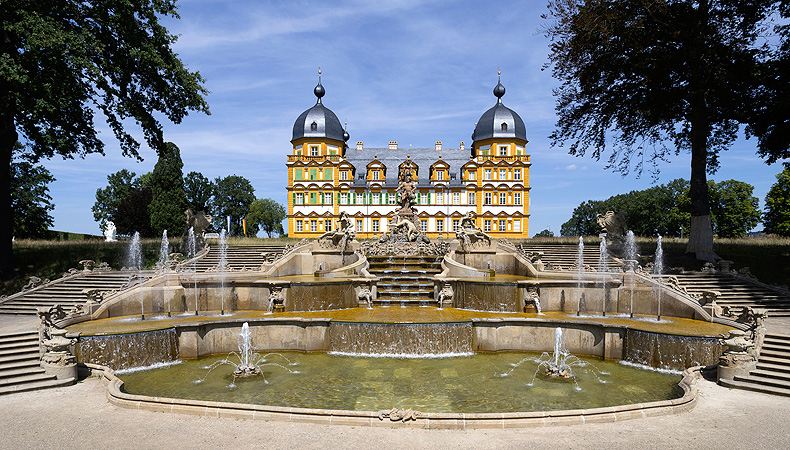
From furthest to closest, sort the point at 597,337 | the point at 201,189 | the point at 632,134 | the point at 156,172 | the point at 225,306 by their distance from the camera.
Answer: the point at 201,189 < the point at 156,172 < the point at 632,134 < the point at 225,306 < the point at 597,337

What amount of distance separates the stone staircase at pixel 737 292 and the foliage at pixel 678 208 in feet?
132

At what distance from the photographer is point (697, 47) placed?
2325 cm

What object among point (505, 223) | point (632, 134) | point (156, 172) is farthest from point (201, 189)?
point (632, 134)

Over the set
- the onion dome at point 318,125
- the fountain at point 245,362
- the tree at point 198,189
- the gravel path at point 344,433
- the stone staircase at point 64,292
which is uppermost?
the onion dome at point 318,125

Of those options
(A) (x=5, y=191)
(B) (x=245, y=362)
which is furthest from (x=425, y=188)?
(B) (x=245, y=362)

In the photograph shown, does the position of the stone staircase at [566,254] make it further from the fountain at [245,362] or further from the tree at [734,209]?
the tree at [734,209]

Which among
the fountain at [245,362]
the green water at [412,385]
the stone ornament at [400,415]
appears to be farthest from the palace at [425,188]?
the stone ornament at [400,415]

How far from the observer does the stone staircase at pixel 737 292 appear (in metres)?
19.1

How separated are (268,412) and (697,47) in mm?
26288

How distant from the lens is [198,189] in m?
87.2

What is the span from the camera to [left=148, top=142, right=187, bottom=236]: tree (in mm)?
49969

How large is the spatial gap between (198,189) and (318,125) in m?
33.5

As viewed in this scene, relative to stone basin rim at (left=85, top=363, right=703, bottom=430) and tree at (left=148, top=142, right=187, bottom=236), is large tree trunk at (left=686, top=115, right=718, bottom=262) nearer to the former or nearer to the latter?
stone basin rim at (left=85, top=363, right=703, bottom=430)

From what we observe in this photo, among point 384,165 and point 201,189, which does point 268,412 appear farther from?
point 201,189
